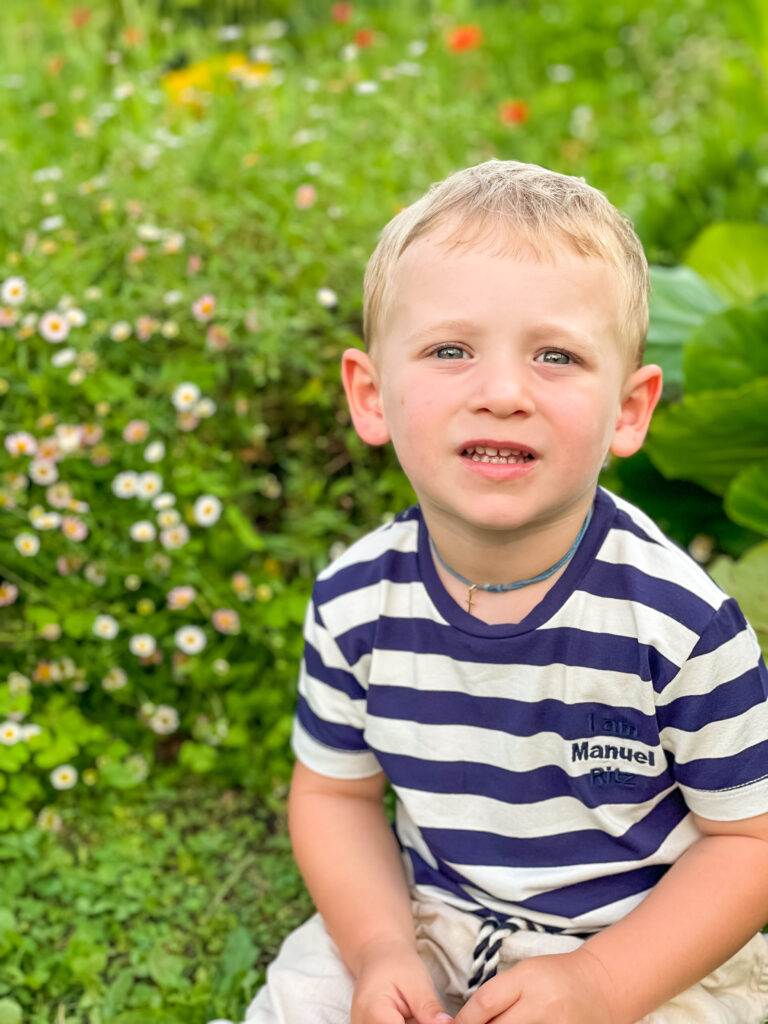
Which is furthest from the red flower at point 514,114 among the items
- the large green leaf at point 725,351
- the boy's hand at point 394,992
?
the boy's hand at point 394,992

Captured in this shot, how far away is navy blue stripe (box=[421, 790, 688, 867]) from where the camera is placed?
145 centimetres

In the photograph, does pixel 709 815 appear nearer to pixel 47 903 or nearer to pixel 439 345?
pixel 439 345

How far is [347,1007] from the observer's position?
1.50 metres

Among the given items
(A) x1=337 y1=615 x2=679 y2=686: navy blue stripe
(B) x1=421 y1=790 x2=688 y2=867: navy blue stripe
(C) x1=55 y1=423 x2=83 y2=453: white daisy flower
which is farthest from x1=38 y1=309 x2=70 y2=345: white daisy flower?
(B) x1=421 y1=790 x2=688 y2=867: navy blue stripe

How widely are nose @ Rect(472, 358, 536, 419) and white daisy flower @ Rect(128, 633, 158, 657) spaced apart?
112 cm

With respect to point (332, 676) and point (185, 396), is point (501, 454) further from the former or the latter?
point (185, 396)

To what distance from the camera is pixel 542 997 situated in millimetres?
1272

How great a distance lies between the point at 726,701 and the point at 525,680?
0.77 ft

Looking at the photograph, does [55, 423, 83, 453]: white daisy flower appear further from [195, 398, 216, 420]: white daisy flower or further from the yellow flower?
the yellow flower

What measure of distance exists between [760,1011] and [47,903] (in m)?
1.16

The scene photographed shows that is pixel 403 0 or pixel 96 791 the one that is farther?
pixel 403 0

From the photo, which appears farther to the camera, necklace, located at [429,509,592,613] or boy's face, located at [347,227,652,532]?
necklace, located at [429,509,592,613]

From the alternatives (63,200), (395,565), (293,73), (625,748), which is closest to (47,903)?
(395,565)

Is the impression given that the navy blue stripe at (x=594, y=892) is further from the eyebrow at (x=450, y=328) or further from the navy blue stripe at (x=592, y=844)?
the eyebrow at (x=450, y=328)
